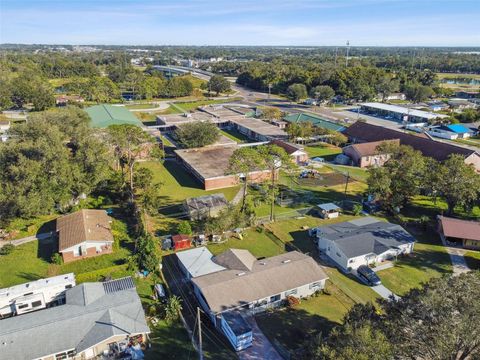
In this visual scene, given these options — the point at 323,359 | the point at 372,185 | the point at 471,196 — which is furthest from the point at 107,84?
the point at 323,359

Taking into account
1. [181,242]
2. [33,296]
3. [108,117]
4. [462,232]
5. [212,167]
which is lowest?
[181,242]

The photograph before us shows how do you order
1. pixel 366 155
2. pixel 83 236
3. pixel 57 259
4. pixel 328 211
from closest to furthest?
pixel 57 259 < pixel 83 236 < pixel 328 211 < pixel 366 155

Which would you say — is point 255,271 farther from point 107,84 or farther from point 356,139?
point 107,84

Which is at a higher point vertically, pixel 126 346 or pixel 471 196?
pixel 471 196

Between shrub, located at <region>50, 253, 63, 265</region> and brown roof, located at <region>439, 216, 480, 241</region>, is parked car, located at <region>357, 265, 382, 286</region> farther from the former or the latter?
shrub, located at <region>50, 253, 63, 265</region>

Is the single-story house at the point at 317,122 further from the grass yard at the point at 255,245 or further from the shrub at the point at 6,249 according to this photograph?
the shrub at the point at 6,249

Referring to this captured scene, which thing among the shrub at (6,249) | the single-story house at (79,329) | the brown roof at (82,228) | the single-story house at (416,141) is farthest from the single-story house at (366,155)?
the shrub at (6,249)

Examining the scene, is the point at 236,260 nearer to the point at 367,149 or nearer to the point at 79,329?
the point at 79,329

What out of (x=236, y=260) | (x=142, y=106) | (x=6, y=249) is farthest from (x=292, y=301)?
(x=142, y=106)
